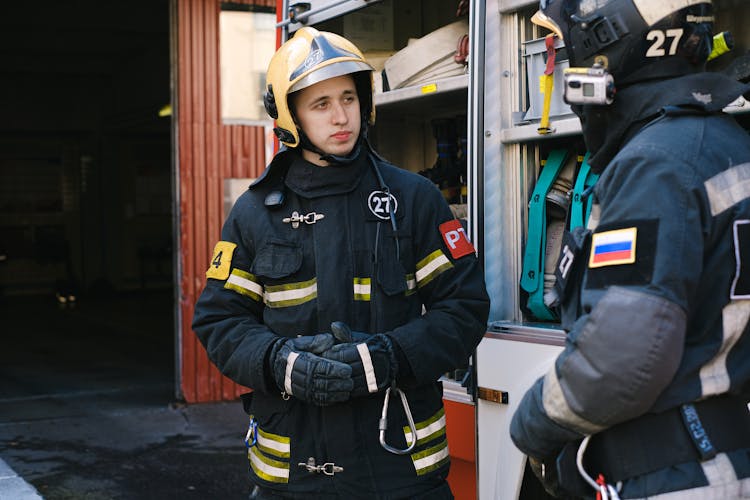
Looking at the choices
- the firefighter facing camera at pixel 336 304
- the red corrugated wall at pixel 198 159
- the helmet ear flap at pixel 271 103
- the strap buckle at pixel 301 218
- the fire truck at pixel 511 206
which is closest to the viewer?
the firefighter facing camera at pixel 336 304

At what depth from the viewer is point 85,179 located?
16.8m

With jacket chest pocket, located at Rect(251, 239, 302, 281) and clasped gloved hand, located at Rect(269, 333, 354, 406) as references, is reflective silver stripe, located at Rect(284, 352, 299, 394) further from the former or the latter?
jacket chest pocket, located at Rect(251, 239, 302, 281)

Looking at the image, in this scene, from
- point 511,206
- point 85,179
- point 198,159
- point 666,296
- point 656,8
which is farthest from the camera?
point 85,179

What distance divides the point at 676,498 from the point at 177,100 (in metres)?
6.12

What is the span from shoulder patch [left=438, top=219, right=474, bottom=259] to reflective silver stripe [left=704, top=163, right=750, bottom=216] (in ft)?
3.66

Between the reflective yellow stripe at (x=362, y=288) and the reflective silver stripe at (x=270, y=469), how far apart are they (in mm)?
552

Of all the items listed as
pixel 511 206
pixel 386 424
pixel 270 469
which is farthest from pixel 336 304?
pixel 511 206

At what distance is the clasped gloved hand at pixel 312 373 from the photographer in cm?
248

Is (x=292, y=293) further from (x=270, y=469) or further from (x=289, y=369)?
(x=270, y=469)

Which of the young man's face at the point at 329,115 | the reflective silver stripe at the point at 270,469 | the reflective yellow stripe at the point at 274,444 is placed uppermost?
the young man's face at the point at 329,115

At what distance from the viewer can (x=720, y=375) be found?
5.84ft

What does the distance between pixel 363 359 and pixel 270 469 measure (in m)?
0.50

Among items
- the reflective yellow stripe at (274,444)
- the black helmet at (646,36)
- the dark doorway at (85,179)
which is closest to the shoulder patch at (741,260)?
the black helmet at (646,36)

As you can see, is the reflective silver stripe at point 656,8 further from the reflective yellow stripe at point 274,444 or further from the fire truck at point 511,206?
the reflective yellow stripe at point 274,444
